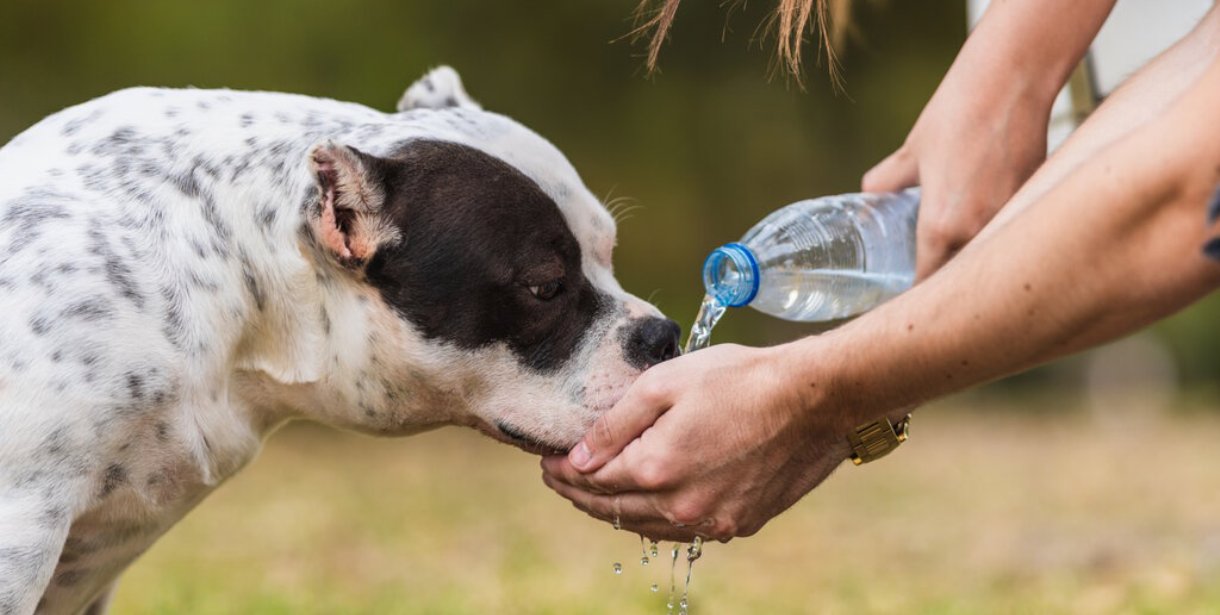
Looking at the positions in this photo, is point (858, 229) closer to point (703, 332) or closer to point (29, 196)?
point (703, 332)

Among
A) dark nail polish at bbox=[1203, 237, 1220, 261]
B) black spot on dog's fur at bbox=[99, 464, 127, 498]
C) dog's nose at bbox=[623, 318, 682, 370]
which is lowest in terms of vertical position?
black spot on dog's fur at bbox=[99, 464, 127, 498]

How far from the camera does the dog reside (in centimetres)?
240

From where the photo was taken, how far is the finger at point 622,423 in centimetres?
253

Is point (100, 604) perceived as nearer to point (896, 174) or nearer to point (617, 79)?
point (896, 174)

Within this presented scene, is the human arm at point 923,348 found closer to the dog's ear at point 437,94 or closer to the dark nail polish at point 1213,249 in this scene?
the dark nail polish at point 1213,249

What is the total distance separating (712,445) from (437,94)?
111cm

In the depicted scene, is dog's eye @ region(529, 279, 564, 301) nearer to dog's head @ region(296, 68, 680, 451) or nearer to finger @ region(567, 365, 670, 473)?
dog's head @ region(296, 68, 680, 451)

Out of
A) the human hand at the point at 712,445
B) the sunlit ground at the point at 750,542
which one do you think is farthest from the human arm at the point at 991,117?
the sunlit ground at the point at 750,542

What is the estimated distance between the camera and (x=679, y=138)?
9336mm

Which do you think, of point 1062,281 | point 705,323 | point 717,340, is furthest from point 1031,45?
point 717,340

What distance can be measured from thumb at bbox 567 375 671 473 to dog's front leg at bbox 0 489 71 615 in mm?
872

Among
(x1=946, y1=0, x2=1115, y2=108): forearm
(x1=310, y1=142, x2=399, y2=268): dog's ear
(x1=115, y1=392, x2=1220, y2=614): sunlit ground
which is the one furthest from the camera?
(x1=115, y1=392, x2=1220, y2=614): sunlit ground

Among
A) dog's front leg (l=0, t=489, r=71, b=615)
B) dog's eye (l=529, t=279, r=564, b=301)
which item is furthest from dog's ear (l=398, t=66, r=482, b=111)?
dog's front leg (l=0, t=489, r=71, b=615)

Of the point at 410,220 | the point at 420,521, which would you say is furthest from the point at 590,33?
the point at 410,220
